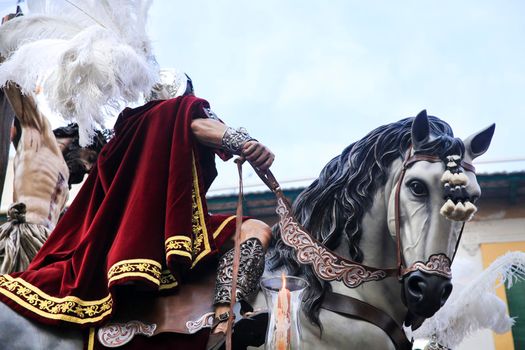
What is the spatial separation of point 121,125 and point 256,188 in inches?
336

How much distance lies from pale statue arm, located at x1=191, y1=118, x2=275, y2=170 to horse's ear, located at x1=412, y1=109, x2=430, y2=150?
2.17 feet

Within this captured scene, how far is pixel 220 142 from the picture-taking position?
3.79 m

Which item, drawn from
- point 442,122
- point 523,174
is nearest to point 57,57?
point 442,122

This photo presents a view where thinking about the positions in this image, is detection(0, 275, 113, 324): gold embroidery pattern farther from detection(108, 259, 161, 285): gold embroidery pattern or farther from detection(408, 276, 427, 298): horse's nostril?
detection(408, 276, 427, 298): horse's nostril

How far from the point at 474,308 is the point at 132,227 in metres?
3.74

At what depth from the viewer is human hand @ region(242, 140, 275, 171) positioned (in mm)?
3709

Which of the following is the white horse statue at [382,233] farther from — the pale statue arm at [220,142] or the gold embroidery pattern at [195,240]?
the gold embroidery pattern at [195,240]

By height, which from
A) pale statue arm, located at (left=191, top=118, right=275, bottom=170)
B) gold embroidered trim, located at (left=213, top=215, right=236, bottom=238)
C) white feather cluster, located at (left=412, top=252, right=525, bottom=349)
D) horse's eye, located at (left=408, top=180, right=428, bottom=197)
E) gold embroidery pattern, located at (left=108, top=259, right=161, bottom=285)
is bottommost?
white feather cluster, located at (left=412, top=252, right=525, bottom=349)

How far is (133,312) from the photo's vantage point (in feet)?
11.5

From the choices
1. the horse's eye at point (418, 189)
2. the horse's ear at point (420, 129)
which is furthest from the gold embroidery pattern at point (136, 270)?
the horse's ear at point (420, 129)

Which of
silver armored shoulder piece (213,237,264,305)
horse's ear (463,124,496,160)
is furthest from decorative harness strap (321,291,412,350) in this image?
horse's ear (463,124,496,160)

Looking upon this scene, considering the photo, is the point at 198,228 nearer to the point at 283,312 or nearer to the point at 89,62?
the point at 283,312

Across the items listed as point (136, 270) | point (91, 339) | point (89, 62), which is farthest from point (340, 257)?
point (89, 62)

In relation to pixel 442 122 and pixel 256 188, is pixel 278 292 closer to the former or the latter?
pixel 442 122
